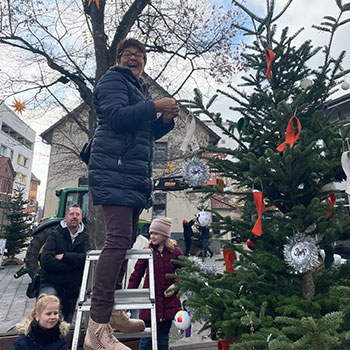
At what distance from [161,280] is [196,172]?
131 centimetres

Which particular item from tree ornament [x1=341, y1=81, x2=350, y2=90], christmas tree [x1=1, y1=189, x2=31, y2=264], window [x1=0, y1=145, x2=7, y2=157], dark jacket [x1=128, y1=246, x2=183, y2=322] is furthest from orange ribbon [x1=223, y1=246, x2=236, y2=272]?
window [x1=0, y1=145, x2=7, y2=157]

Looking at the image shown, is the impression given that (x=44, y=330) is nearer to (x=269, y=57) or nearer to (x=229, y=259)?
(x=229, y=259)

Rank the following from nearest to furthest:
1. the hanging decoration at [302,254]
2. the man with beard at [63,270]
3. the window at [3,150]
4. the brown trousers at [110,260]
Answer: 1. the hanging decoration at [302,254]
2. the brown trousers at [110,260]
3. the man with beard at [63,270]
4. the window at [3,150]

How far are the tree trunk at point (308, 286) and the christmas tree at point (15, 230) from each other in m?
11.0

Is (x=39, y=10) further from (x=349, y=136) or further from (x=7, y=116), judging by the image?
(x=7, y=116)

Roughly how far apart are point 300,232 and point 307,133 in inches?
28.2

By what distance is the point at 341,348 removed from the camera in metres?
1.36

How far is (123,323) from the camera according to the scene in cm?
199

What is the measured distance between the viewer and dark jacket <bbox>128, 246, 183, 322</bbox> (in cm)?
266

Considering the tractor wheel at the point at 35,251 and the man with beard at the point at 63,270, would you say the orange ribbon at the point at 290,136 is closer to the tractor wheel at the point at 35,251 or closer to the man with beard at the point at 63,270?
the man with beard at the point at 63,270

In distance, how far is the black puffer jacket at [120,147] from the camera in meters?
1.90

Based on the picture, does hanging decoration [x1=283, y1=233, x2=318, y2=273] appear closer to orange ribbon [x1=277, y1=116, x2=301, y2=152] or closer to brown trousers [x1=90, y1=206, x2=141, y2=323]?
orange ribbon [x1=277, y1=116, x2=301, y2=152]

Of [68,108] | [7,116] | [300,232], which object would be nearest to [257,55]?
[300,232]

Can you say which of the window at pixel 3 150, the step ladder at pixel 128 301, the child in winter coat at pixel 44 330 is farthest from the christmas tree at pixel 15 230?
the window at pixel 3 150
